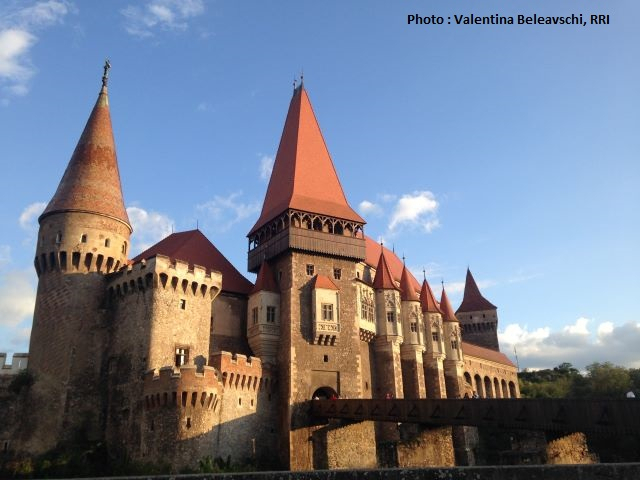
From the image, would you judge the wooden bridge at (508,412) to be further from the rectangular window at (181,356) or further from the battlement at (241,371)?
the rectangular window at (181,356)

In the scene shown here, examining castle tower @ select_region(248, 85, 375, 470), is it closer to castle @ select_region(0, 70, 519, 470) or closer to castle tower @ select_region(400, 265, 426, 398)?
castle @ select_region(0, 70, 519, 470)

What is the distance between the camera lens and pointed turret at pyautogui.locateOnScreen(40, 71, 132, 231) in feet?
106

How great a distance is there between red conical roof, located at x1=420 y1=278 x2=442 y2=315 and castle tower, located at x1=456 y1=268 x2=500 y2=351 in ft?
87.3

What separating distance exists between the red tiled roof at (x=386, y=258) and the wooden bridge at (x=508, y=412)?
14.9 m

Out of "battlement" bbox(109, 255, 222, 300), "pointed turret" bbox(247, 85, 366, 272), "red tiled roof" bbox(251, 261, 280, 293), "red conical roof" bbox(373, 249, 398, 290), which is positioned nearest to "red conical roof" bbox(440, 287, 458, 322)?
"red conical roof" bbox(373, 249, 398, 290)

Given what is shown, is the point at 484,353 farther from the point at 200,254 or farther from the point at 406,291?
the point at 200,254

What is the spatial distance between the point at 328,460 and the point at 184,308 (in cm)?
1193

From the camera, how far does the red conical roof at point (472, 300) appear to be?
71688 mm

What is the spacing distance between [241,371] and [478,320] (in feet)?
157

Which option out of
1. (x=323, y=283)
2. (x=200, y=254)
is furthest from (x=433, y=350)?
(x=200, y=254)

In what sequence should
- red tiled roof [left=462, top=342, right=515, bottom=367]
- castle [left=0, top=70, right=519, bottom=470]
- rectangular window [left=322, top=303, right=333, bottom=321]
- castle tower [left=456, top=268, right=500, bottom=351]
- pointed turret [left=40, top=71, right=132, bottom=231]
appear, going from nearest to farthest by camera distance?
castle [left=0, top=70, right=519, bottom=470] < pointed turret [left=40, top=71, right=132, bottom=231] < rectangular window [left=322, top=303, right=333, bottom=321] < red tiled roof [left=462, top=342, right=515, bottom=367] < castle tower [left=456, top=268, right=500, bottom=351]

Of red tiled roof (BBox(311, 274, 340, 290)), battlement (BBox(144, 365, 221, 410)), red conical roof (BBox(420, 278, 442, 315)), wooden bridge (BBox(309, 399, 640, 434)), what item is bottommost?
wooden bridge (BBox(309, 399, 640, 434))

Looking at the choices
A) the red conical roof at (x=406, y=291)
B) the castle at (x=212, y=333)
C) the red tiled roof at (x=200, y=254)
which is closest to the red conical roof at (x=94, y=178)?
the castle at (x=212, y=333)

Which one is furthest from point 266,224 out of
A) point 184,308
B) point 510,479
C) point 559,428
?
point 510,479
